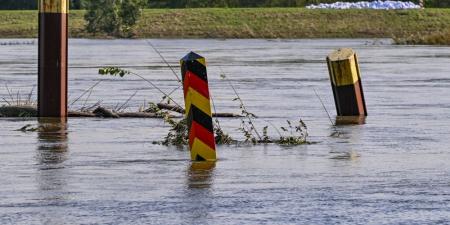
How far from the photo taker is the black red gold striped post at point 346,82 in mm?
19484

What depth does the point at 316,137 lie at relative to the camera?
656 inches

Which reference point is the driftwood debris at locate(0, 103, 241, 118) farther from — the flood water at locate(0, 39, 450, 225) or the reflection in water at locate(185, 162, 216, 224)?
the reflection in water at locate(185, 162, 216, 224)

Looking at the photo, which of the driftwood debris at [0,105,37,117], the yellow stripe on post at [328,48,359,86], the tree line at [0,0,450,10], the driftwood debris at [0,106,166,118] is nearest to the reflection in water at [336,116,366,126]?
the yellow stripe on post at [328,48,359,86]

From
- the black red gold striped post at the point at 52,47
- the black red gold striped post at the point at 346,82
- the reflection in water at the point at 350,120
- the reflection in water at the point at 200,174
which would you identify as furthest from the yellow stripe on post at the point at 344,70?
the reflection in water at the point at 200,174

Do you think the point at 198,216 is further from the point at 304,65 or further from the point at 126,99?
the point at 304,65

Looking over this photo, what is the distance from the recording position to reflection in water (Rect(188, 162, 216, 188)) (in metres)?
11.9

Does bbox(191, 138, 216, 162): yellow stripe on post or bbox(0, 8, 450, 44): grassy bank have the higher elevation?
bbox(191, 138, 216, 162): yellow stripe on post

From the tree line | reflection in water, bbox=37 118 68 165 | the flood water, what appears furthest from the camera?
the tree line

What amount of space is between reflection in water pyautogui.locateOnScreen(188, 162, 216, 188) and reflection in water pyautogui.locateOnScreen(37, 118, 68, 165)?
1.34 metres

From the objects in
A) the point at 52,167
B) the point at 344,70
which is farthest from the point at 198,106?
the point at 344,70

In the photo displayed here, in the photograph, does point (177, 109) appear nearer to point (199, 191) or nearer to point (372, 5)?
point (199, 191)

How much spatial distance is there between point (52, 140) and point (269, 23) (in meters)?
95.9

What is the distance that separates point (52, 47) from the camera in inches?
738

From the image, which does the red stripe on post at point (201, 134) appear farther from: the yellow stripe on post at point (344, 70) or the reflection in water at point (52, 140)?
the yellow stripe on post at point (344, 70)
